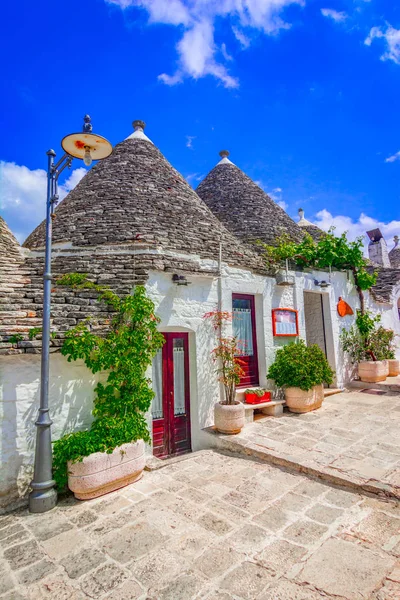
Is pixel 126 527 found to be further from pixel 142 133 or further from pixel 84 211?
pixel 142 133

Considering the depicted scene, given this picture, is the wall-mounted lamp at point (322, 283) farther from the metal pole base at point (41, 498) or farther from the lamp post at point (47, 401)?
the metal pole base at point (41, 498)

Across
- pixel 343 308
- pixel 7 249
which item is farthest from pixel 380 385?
pixel 7 249

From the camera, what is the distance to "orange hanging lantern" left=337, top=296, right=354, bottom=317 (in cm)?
1026

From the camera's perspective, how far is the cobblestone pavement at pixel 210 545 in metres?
2.74

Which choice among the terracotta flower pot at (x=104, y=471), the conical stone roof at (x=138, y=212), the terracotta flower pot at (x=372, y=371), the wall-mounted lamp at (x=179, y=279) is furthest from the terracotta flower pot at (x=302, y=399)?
the terracotta flower pot at (x=104, y=471)

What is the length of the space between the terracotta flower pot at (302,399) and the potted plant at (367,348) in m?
3.09

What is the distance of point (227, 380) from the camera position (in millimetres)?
6484

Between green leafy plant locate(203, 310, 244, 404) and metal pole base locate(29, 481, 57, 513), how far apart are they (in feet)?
11.3

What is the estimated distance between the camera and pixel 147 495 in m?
4.45

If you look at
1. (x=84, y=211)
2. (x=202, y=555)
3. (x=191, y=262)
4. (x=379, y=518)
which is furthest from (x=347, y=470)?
(x=84, y=211)

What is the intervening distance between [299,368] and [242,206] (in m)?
6.65

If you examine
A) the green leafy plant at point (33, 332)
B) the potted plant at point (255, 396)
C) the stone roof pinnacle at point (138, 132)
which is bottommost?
the potted plant at point (255, 396)

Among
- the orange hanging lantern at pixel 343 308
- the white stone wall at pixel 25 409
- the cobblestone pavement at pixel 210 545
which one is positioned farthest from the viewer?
the orange hanging lantern at pixel 343 308

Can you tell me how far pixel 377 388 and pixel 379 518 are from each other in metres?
7.01
